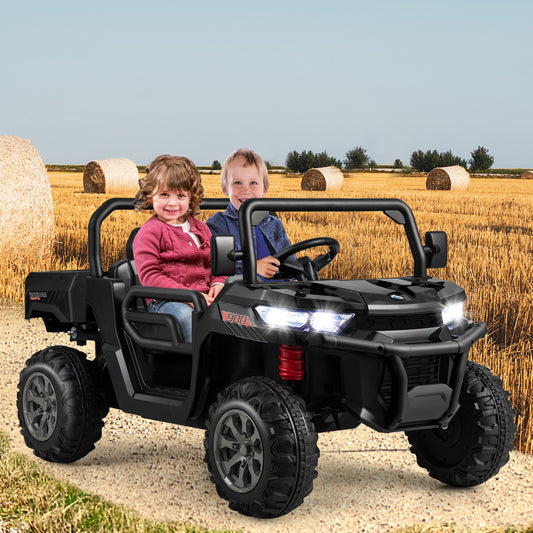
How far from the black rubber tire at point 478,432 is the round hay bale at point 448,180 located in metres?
30.0

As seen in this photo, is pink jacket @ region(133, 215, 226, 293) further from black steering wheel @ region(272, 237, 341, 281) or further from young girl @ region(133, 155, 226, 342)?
black steering wheel @ region(272, 237, 341, 281)

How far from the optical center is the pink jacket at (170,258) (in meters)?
4.33

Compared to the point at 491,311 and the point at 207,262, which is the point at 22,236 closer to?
the point at 491,311

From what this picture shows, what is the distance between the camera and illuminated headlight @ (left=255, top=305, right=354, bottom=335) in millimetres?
Result: 3504

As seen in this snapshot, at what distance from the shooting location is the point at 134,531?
3748 mm

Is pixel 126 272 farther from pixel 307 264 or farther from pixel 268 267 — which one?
pixel 307 264

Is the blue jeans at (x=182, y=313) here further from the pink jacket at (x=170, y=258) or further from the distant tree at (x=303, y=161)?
the distant tree at (x=303, y=161)

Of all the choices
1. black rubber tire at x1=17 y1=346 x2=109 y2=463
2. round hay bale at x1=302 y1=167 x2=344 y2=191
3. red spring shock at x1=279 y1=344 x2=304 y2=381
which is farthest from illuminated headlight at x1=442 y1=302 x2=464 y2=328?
round hay bale at x1=302 y1=167 x2=344 y2=191

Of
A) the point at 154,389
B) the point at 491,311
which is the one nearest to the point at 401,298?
the point at 154,389

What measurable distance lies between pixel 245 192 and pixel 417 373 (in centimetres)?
170

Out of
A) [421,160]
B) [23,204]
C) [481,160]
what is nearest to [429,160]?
[421,160]

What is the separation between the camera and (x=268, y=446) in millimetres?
3518

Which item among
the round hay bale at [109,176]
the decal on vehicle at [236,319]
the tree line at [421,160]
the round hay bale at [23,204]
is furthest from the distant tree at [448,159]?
the decal on vehicle at [236,319]

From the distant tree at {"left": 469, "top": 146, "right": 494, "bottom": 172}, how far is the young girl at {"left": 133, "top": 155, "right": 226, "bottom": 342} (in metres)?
66.3
